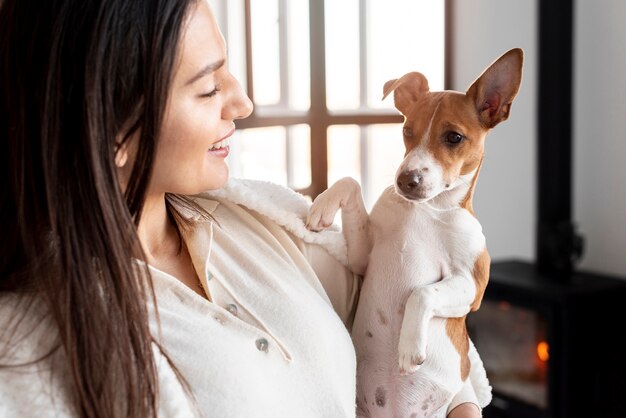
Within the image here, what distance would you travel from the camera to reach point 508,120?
357cm

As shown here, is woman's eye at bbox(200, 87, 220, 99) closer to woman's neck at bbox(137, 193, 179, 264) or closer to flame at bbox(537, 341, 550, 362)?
woman's neck at bbox(137, 193, 179, 264)

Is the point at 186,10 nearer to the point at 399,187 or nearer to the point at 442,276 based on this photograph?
the point at 399,187

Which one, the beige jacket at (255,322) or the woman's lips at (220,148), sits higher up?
the woman's lips at (220,148)

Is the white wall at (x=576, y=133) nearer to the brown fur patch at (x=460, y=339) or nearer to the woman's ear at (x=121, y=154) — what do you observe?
the brown fur patch at (x=460, y=339)

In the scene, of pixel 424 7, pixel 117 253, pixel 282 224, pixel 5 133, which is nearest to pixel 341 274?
pixel 282 224

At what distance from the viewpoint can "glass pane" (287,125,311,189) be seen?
3.33 metres

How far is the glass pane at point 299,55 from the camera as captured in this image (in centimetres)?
316

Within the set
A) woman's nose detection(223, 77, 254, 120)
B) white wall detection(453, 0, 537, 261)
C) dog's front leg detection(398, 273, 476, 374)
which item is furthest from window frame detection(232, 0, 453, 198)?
dog's front leg detection(398, 273, 476, 374)

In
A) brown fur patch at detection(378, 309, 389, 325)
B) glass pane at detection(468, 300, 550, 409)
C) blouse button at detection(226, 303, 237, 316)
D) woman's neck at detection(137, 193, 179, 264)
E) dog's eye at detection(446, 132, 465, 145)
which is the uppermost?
dog's eye at detection(446, 132, 465, 145)

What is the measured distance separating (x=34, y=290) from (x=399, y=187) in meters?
0.43

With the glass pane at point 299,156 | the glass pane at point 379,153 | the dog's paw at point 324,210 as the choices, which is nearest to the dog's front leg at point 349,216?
the dog's paw at point 324,210

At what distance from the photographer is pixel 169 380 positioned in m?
0.89

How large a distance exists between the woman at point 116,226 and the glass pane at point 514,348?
88.5 inches

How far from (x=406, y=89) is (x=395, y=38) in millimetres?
2533
